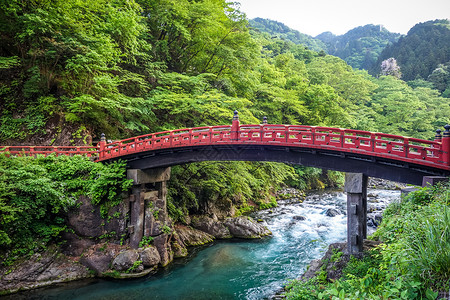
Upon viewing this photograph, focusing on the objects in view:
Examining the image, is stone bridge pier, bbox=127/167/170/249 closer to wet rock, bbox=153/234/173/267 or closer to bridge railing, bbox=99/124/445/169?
wet rock, bbox=153/234/173/267

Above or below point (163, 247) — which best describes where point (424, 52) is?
above

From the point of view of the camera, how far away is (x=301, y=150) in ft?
39.1

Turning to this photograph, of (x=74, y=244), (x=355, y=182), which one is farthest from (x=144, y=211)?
(x=355, y=182)

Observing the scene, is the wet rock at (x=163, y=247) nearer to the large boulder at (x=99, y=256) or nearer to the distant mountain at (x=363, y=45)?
the large boulder at (x=99, y=256)

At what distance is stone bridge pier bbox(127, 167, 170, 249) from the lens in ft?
46.0

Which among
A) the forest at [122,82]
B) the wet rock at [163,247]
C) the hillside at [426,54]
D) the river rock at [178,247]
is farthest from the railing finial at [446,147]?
the hillside at [426,54]

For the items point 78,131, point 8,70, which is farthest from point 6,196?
point 8,70

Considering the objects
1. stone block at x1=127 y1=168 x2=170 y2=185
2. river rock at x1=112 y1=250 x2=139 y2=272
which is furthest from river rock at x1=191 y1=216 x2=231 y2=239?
river rock at x1=112 y1=250 x2=139 y2=272

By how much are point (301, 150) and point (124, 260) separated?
9926 mm

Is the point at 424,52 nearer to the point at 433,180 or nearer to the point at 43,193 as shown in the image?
the point at 433,180

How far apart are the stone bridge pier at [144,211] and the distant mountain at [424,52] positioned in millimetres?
63850

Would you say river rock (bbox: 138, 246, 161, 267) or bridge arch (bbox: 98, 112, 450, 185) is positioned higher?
bridge arch (bbox: 98, 112, 450, 185)

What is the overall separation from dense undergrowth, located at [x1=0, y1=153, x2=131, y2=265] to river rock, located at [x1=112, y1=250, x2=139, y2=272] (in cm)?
232

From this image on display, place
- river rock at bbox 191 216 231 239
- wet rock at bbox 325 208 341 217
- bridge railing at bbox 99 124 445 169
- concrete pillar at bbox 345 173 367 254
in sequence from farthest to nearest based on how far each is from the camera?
1. wet rock at bbox 325 208 341 217
2. river rock at bbox 191 216 231 239
3. concrete pillar at bbox 345 173 367 254
4. bridge railing at bbox 99 124 445 169
